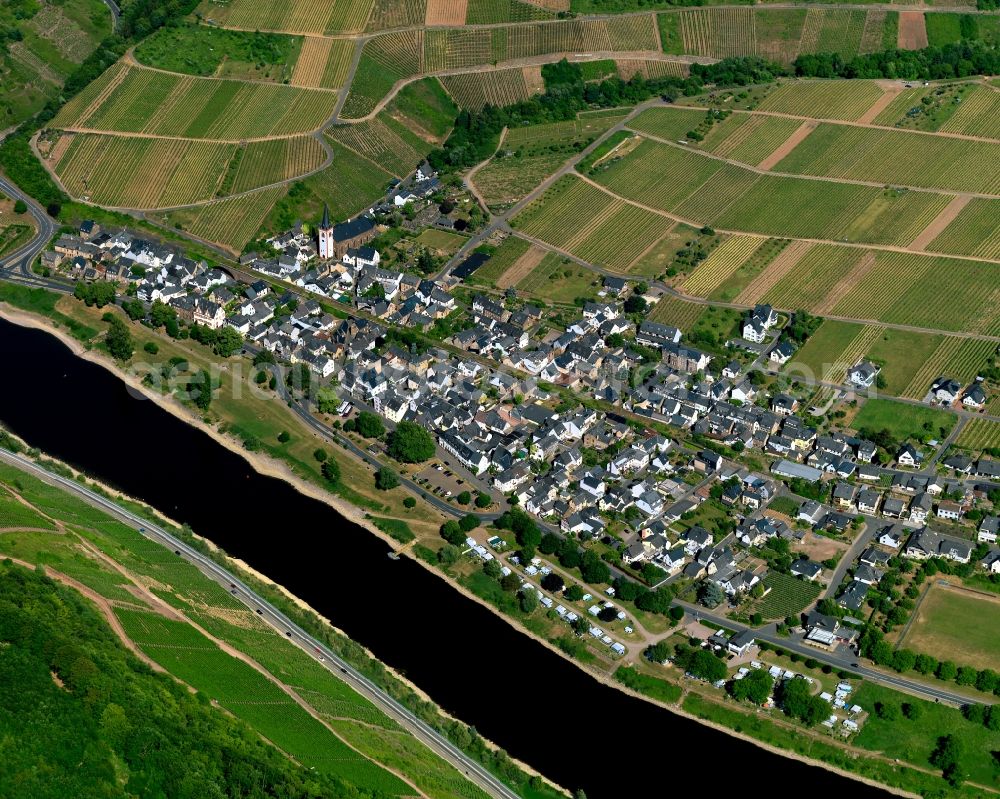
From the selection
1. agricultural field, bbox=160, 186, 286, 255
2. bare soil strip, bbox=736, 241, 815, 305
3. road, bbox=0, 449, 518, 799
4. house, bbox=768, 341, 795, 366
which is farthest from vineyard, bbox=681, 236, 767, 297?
road, bbox=0, 449, 518, 799

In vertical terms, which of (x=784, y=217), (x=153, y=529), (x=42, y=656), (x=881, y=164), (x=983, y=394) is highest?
(x=881, y=164)

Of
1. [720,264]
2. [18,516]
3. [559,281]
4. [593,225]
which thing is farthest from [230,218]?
[18,516]

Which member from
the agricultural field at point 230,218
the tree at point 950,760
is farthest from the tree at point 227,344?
the tree at point 950,760

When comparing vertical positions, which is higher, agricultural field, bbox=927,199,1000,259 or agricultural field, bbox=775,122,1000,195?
agricultural field, bbox=775,122,1000,195

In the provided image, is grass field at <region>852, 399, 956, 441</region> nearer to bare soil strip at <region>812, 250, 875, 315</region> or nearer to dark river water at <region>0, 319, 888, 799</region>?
bare soil strip at <region>812, 250, 875, 315</region>

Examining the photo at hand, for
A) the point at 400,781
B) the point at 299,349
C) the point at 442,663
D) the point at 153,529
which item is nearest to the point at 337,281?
the point at 299,349

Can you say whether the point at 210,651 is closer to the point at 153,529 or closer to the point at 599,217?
the point at 153,529
